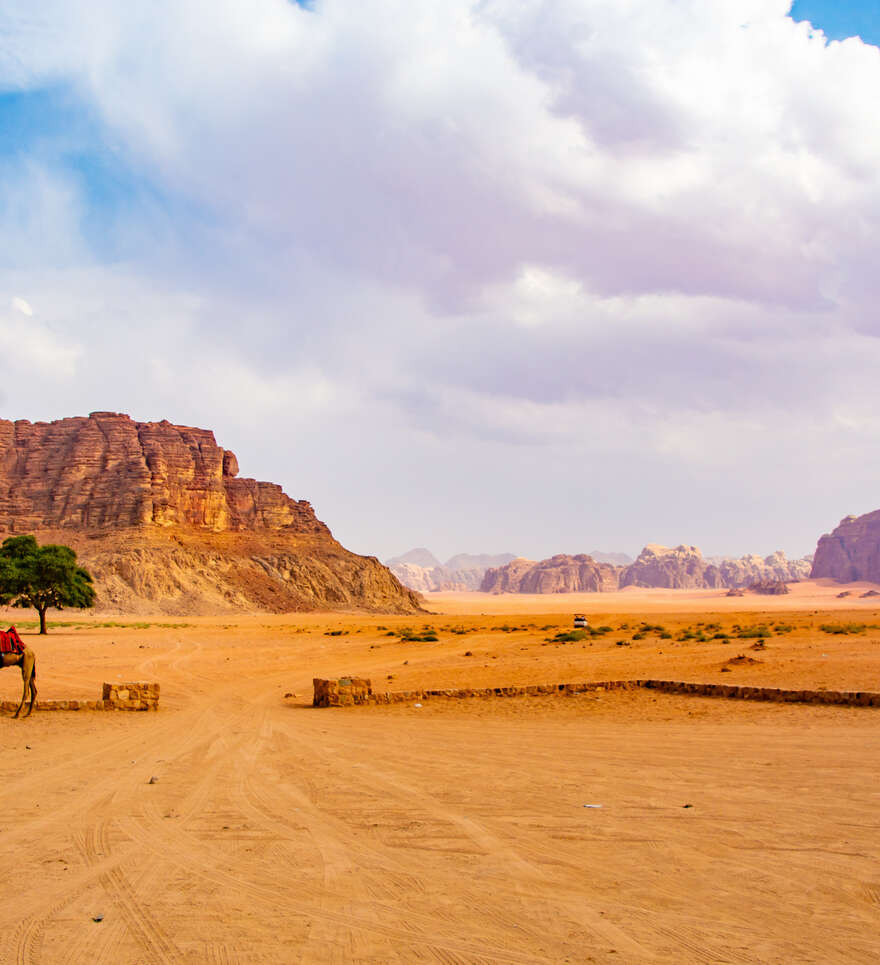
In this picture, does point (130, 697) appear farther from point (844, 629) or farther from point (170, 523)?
point (170, 523)

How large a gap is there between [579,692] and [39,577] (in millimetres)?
46723

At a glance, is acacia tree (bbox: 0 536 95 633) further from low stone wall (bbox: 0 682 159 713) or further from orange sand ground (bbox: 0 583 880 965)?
orange sand ground (bbox: 0 583 880 965)

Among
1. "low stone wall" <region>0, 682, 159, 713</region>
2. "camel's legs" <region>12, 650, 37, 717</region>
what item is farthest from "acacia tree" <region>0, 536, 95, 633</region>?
"camel's legs" <region>12, 650, 37, 717</region>

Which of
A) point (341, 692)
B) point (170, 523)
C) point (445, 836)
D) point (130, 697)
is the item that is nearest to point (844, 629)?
point (341, 692)

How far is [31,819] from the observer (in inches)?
337

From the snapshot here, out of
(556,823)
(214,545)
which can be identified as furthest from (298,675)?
(214,545)

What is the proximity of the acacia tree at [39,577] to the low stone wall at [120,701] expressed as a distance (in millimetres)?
39149

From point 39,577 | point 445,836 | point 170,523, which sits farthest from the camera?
point 170,523

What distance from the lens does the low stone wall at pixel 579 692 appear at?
1719 cm

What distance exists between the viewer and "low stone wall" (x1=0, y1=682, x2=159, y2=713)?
56.3ft

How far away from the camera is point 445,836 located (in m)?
7.68

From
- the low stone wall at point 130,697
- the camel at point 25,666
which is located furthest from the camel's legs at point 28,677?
the low stone wall at point 130,697

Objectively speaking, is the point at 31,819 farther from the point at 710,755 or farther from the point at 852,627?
the point at 852,627

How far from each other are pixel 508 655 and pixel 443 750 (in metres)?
20.9
